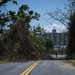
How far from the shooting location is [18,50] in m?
52.9

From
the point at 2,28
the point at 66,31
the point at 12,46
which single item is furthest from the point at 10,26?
the point at 66,31

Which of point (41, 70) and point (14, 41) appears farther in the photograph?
point (14, 41)

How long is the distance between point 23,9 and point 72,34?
22636 millimetres

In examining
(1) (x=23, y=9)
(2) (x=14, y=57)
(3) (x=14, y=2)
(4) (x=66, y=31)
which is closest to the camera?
(4) (x=66, y=31)

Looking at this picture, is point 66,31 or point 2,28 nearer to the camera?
point 66,31

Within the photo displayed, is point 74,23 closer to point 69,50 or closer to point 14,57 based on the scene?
point 69,50

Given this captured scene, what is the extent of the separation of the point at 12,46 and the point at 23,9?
11.6 m

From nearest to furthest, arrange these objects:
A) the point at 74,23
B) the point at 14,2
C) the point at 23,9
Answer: the point at 74,23 < the point at 14,2 < the point at 23,9

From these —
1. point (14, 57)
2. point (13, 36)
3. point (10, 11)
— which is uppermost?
point (10, 11)

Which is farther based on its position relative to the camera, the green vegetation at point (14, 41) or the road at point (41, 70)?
the green vegetation at point (14, 41)

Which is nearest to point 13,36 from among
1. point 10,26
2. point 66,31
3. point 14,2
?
point 10,26

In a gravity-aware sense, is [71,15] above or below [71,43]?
above

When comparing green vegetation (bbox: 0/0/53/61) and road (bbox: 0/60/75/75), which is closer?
road (bbox: 0/60/75/75)

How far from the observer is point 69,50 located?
1672 inches
